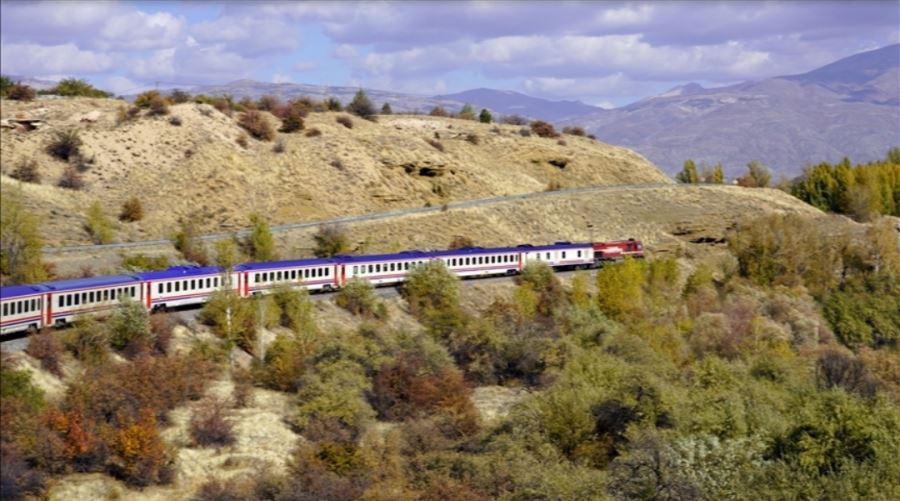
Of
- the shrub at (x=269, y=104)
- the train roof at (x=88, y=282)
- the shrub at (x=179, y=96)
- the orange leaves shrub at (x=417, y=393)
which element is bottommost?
the orange leaves shrub at (x=417, y=393)

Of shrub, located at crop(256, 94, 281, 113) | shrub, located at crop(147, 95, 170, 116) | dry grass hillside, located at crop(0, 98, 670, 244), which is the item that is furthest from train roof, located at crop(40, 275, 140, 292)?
shrub, located at crop(256, 94, 281, 113)

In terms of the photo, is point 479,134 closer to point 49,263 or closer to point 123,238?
point 123,238

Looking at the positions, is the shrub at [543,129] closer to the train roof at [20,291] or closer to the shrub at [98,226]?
the shrub at [98,226]

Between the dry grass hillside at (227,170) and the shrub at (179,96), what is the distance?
2707 mm

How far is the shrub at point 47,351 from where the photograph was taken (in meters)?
32.2

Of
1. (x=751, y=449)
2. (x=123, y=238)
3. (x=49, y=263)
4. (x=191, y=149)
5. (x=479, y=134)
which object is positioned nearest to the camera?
(x=751, y=449)

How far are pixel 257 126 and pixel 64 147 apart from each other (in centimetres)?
1360

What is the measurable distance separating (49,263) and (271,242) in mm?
12136

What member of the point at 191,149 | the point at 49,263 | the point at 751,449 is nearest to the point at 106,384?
the point at 49,263

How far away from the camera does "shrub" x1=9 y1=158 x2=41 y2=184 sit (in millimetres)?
57000

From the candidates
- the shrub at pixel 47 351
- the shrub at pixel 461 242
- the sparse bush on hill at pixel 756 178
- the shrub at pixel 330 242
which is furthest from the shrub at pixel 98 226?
the sparse bush on hill at pixel 756 178

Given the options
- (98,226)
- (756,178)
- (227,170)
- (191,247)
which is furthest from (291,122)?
(756,178)

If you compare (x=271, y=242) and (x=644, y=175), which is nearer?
(x=271, y=242)

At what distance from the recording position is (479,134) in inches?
3511
